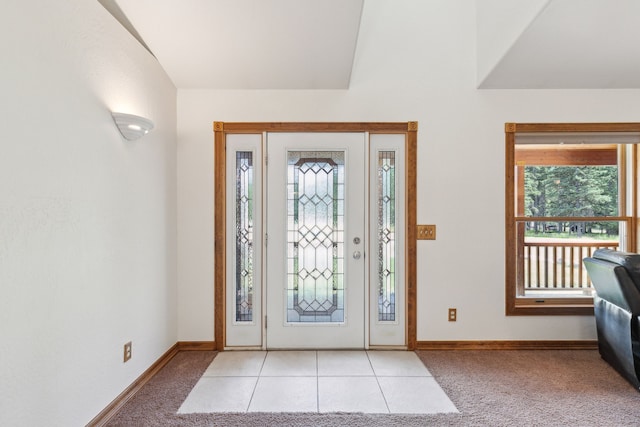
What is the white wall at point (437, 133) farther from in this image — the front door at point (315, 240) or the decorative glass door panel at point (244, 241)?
the front door at point (315, 240)

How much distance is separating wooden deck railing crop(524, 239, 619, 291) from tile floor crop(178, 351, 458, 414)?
1.36m

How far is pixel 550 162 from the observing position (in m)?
2.96

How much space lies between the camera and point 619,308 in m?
2.32

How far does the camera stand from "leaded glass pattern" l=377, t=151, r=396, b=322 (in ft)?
9.43

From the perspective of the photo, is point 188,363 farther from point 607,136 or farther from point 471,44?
point 607,136

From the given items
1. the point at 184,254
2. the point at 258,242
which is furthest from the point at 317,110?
the point at 184,254

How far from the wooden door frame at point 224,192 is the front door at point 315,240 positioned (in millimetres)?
83

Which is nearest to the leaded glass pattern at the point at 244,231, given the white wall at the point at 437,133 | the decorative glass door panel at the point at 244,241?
the decorative glass door panel at the point at 244,241

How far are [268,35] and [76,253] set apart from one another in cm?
181

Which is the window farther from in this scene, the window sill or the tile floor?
the tile floor

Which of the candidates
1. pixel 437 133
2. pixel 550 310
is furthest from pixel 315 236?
pixel 550 310

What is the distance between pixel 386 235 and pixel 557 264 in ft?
5.30

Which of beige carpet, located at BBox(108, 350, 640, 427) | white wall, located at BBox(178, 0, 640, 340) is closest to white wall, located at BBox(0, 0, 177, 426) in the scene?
beige carpet, located at BBox(108, 350, 640, 427)

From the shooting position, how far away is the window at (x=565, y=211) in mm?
2941
